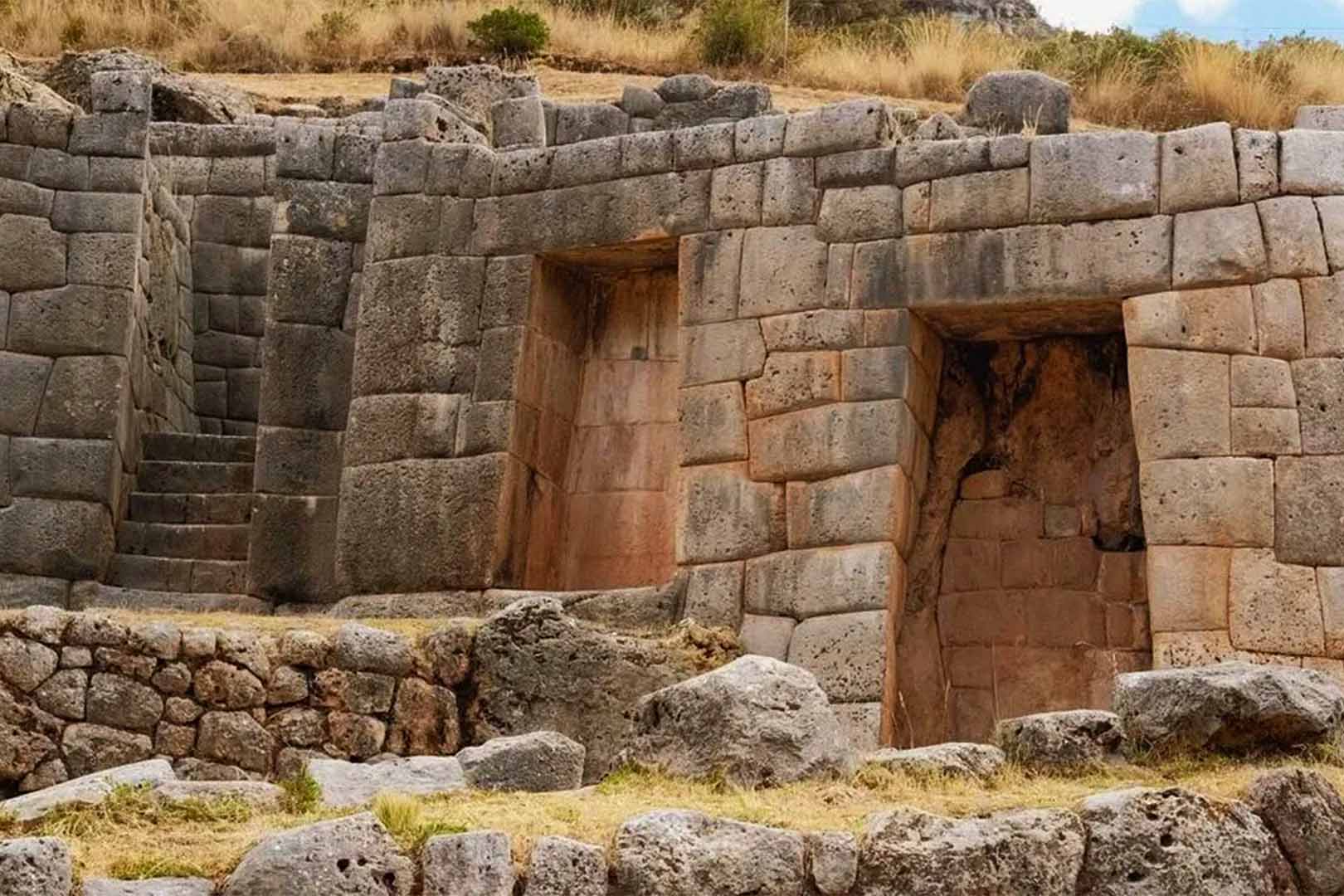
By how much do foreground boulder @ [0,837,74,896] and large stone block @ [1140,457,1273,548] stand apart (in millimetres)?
7525

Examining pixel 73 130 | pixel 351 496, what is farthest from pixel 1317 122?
pixel 73 130

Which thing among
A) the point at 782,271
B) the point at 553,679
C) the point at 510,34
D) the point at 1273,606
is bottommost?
the point at 553,679

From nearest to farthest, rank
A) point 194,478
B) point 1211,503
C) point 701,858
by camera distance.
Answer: point 701,858 < point 1211,503 < point 194,478

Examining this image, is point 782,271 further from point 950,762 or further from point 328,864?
point 328,864

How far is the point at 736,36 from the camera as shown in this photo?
26.5 m

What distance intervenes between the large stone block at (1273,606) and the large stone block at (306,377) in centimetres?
589

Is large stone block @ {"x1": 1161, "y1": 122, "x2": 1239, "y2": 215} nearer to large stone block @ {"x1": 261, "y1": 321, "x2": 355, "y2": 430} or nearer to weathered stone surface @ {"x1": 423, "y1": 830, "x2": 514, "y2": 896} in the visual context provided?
large stone block @ {"x1": 261, "y1": 321, "x2": 355, "y2": 430}

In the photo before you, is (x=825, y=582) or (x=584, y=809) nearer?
(x=584, y=809)

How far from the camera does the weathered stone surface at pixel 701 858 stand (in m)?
8.69

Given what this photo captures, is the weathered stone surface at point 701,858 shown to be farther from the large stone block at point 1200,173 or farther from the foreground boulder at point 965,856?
the large stone block at point 1200,173

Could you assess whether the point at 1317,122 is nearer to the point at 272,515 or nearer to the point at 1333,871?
the point at 272,515

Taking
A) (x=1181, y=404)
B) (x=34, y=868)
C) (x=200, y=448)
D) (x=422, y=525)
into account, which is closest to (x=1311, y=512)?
(x=1181, y=404)

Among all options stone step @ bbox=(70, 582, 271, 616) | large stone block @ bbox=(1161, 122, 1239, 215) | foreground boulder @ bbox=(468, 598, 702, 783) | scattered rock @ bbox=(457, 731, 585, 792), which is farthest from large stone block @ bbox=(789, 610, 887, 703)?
scattered rock @ bbox=(457, 731, 585, 792)

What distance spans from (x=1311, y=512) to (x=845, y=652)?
8.11 ft
